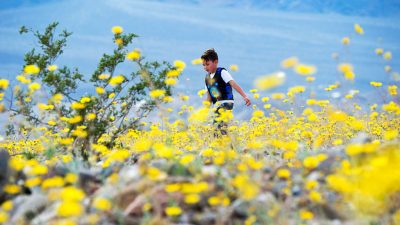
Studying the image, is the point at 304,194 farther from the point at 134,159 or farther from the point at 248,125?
the point at 248,125

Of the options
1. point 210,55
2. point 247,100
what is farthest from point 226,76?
point 247,100

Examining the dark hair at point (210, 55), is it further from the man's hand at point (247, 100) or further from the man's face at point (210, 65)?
the man's hand at point (247, 100)

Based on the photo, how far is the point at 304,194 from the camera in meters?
4.82

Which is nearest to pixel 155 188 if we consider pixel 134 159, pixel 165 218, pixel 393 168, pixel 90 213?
pixel 165 218

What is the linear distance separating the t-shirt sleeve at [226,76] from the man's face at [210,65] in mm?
228

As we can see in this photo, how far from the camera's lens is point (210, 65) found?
10.2 m

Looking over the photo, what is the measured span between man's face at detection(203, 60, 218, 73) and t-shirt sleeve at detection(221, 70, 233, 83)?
0.75 feet

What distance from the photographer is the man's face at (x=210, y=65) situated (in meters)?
10.2

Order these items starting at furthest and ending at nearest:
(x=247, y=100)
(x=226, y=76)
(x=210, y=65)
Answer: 1. (x=210, y=65)
2. (x=226, y=76)
3. (x=247, y=100)

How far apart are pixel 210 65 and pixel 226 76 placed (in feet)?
1.29

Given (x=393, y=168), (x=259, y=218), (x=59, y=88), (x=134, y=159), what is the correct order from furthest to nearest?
(x=59, y=88)
(x=134, y=159)
(x=259, y=218)
(x=393, y=168)

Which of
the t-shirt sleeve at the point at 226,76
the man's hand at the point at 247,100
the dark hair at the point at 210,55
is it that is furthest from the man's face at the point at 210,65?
the man's hand at the point at 247,100

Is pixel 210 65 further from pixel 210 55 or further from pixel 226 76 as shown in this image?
pixel 226 76

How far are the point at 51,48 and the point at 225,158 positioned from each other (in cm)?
729
